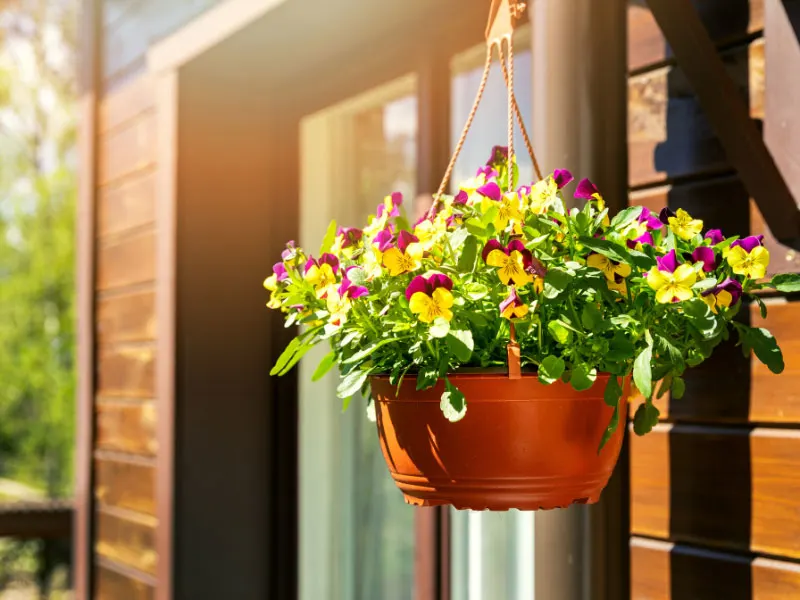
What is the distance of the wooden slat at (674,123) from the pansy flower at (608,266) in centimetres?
47

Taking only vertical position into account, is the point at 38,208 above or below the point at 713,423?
above

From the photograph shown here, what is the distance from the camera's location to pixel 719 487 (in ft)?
4.36

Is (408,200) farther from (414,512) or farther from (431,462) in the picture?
(431,462)

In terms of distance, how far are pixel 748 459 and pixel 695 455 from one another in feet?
0.28

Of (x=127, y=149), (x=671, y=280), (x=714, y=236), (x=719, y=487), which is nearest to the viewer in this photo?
(x=671, y=280)

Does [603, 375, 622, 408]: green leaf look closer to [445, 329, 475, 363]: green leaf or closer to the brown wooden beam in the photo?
[445, 329, 475, 363]: green leaf

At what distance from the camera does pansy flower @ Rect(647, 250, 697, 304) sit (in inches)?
34.9

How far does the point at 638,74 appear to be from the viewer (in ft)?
4.83

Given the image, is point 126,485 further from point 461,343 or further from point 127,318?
point 461,343

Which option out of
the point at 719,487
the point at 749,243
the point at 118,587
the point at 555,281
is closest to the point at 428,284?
the point at 555,281

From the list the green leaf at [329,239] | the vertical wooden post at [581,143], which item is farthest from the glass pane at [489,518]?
the green leaf at [329,239]

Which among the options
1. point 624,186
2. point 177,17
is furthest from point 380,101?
point 624,186

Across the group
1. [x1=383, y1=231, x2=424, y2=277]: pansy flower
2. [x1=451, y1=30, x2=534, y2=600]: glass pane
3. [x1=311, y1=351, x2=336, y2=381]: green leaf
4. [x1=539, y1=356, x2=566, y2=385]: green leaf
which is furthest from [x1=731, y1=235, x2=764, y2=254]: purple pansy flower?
[x1=451, y1=30, x2=534, y2=600]: glass pane

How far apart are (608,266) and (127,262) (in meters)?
2.26
